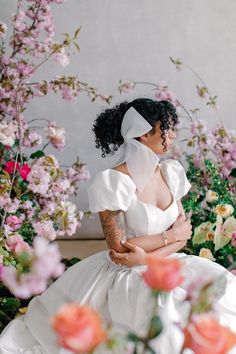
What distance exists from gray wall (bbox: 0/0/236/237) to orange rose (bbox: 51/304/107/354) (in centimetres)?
310

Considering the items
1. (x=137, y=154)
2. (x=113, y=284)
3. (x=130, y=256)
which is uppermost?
(x=137, y=154)

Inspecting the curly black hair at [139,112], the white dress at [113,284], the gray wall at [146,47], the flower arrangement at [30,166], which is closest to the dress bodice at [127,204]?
the white dress at [113,284]

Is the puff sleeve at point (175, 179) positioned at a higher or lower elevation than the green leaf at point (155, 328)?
lower

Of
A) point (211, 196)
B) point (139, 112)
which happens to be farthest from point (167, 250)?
point (211, 196)

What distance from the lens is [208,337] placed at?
659mm

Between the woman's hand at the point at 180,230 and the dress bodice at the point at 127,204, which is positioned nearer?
the dress bodice at the point at 127,204

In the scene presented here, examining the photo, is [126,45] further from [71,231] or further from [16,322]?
[16,322]

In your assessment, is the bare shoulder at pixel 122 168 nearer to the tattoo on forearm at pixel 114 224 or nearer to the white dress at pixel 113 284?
the white dress at pixel 113 284

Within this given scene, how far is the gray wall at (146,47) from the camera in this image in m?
3.56

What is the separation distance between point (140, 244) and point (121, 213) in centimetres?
15

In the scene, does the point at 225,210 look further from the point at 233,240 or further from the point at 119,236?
the point at 119,236

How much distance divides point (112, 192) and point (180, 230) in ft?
1.20

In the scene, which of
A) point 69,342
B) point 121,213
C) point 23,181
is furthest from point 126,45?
point 69,342

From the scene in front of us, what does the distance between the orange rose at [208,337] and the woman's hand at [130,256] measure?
1519 millimetres
